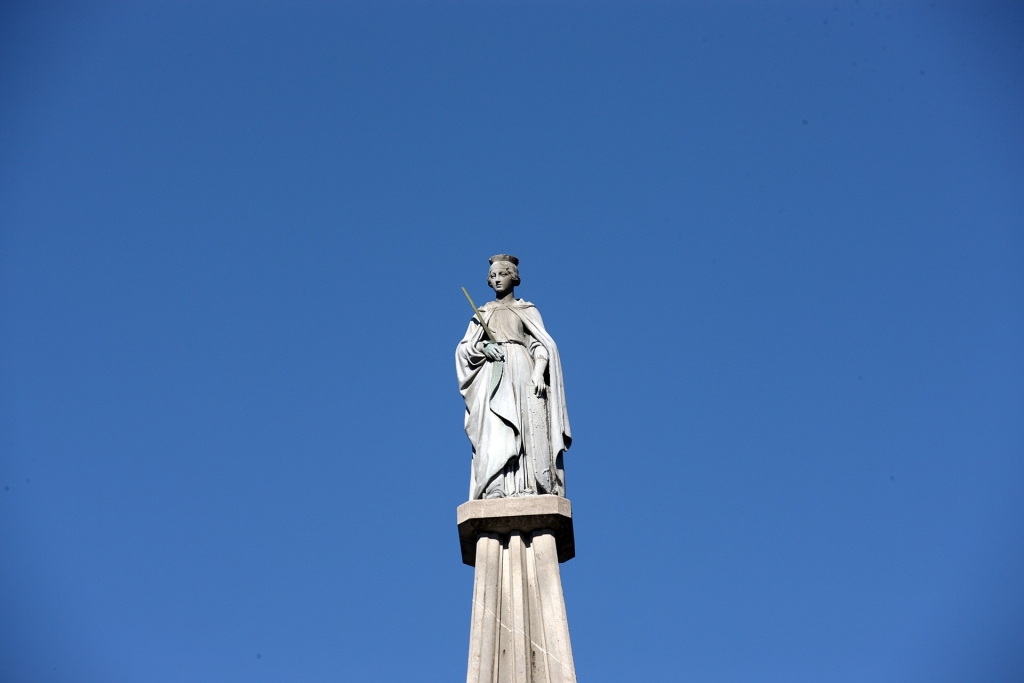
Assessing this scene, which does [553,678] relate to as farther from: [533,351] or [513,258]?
A: [513,258]

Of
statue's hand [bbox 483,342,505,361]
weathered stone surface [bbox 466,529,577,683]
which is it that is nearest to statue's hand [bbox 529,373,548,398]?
statue's hand [bbox 483,342,505,361]

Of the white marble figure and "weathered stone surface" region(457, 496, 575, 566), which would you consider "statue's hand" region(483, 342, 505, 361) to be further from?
"weathered stone surface" region(457, 496, 575, 566)

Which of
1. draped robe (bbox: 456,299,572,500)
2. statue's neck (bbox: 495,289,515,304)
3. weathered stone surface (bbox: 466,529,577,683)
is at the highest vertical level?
statue's neck (bbox: 495,289,515,304)

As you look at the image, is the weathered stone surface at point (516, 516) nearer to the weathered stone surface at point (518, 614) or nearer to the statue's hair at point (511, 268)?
the weathered stone surface at point (518, 614)

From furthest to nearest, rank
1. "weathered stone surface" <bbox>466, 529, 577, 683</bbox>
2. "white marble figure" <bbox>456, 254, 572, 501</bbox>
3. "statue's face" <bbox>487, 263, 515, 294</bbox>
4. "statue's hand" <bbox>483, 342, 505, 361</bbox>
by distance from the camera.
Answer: "statue's face" <bbox>487, 263, 515, 294</bbox> < "statue's hand" <bbox>483, 342, 505, 361</bbox> < "white marble figure" <bbox>456, 254, 572, 501</bbox> < "weathered stone surface" <bbox>466, 529, 577, 683</bbox>

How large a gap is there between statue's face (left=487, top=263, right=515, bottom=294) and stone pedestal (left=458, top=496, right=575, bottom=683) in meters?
3.51

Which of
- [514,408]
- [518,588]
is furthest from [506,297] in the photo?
[518,588]

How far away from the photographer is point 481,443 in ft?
62.7

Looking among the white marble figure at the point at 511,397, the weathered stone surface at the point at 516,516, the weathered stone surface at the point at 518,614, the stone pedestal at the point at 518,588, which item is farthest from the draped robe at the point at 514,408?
the weathered stone surface at the point at 518,614

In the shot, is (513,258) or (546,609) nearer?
(546,609)

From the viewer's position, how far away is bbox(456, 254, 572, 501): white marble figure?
1877cm

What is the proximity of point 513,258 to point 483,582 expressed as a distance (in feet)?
16.6

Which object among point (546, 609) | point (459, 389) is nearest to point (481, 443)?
point (459, 389)

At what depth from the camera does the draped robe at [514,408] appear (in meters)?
18.8
